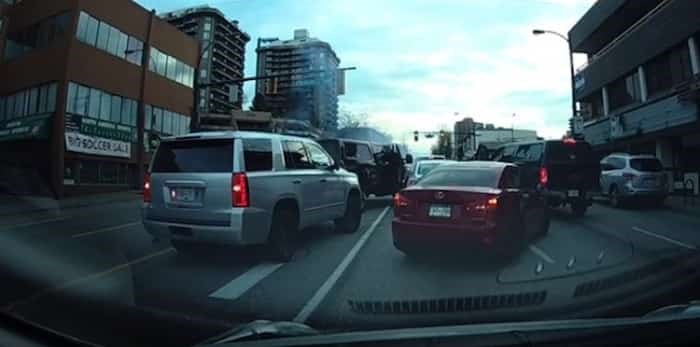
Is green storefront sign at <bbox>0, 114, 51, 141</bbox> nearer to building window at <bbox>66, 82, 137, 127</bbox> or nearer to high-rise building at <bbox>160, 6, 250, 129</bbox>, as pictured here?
building window at <bbox>66, 82, 137, 127</bbox>

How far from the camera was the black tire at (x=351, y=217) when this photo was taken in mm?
10430

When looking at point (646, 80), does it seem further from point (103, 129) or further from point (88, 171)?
point (88, 171)

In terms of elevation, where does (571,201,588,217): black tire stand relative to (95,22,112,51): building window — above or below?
below

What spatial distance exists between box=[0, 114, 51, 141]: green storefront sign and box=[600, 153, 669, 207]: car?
15696mm

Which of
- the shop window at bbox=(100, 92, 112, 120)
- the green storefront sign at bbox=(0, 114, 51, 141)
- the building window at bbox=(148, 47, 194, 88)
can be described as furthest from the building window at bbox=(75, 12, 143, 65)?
the building window at bbox=(148, 47, 194, 88)

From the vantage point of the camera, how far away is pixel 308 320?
4566 millimetres

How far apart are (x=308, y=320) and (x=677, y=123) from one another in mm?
23803

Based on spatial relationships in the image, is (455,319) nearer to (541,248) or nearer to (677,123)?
(541,248)

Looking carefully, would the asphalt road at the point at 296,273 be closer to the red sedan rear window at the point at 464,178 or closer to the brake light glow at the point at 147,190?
the brake light glow at the point at 147,190

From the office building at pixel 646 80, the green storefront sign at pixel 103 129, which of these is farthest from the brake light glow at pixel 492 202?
the office building at pixel 646 80

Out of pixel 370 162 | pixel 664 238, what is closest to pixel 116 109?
pixel 370 162

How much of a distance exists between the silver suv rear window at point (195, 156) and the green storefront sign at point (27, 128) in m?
1.41

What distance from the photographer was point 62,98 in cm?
736

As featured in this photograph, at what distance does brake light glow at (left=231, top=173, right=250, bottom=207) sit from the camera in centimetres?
656
